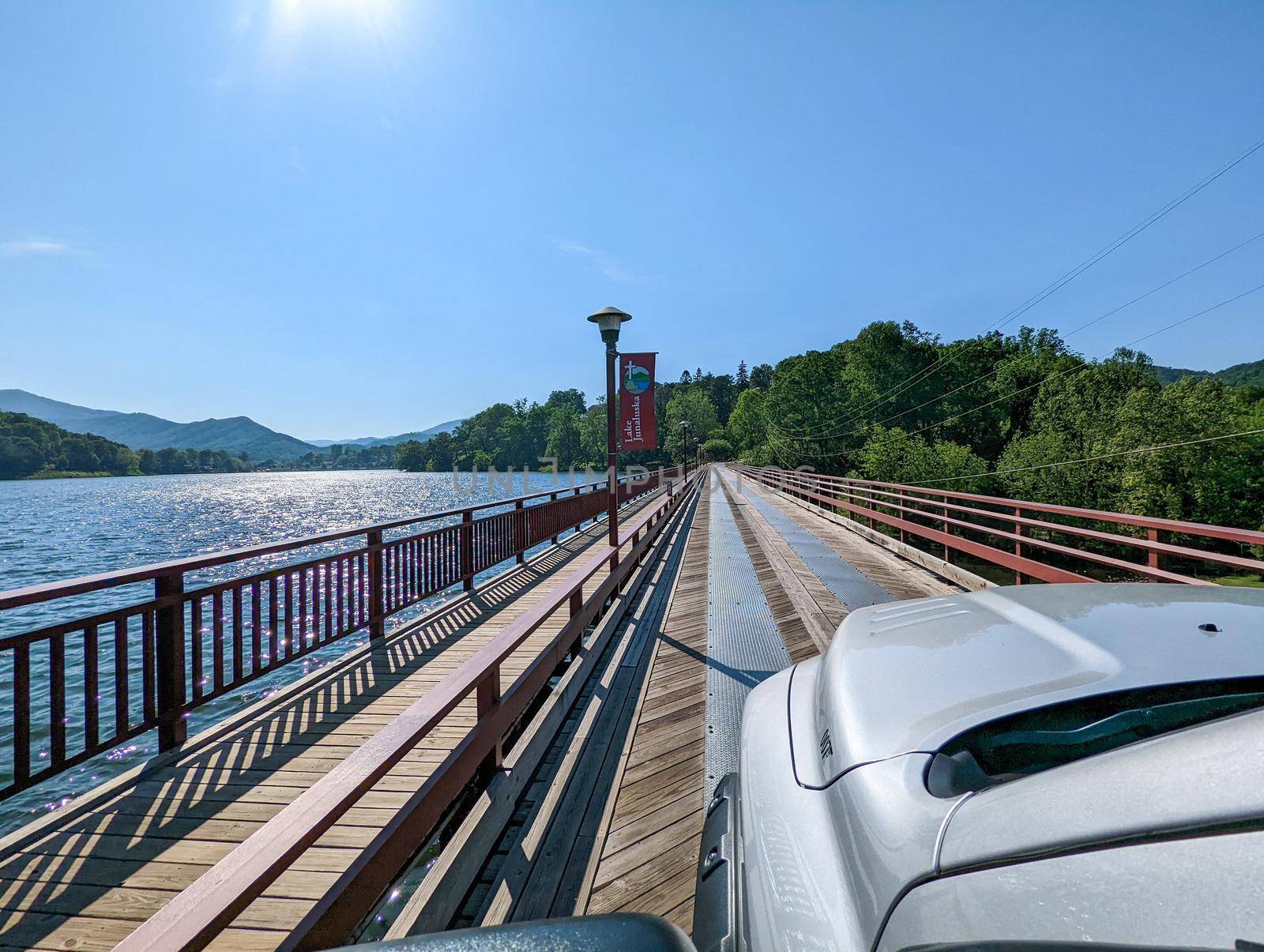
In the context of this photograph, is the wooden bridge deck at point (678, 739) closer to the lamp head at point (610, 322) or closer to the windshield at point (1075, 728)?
the windshield at point (1075, 728)

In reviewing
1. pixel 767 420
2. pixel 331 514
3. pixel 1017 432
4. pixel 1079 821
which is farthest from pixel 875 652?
pixel 767 420

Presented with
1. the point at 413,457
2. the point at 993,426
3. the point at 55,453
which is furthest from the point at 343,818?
the point at 413,457

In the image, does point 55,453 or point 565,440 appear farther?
point 565,440

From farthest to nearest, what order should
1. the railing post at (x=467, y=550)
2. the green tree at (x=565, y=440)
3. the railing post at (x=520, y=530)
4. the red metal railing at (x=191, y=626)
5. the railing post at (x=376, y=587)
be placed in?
the green tree at (x=565, y=440)
the railing post at (x=520, y=530)
the railing post at (x=467, y=550)
the railing post at (x=376, y=587)
the red metal railing at (x=191, y=626)

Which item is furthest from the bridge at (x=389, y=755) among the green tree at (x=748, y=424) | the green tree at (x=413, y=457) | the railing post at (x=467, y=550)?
the green tree at (x=413, y=457)

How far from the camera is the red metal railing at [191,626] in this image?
2777 millimetres

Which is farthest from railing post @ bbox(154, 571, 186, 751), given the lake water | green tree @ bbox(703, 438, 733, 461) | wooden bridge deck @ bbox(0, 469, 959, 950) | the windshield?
green tree @ bbox(703, 438, 733, 461)

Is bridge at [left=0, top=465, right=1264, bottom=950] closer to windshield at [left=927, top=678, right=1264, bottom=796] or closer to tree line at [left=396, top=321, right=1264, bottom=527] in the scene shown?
windshield at [left=927, top=678, right=1264, bottom=796]

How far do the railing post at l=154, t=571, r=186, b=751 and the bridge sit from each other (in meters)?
0.01

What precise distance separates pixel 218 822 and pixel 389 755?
1.89 metres

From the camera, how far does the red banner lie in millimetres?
9984

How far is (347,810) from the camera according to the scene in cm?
157

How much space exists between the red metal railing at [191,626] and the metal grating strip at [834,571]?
4629 millimetres

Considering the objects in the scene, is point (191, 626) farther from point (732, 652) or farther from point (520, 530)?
point (520, 530)
